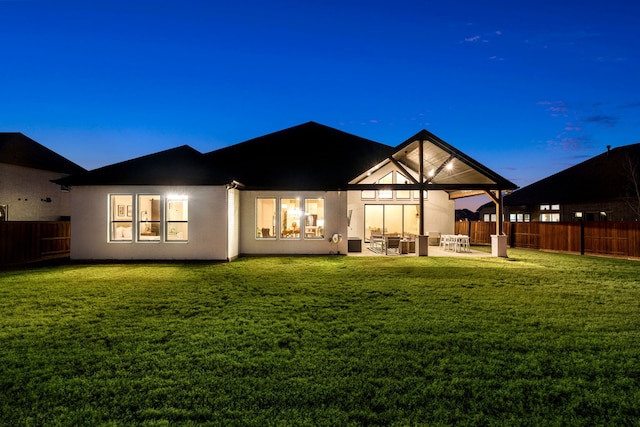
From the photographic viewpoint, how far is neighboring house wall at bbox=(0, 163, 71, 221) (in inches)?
800

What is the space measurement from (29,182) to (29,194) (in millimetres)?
761

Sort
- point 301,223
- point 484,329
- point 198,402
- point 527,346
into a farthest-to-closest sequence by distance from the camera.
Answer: point 301,223, point 484,329, point 527,346, point 198,402

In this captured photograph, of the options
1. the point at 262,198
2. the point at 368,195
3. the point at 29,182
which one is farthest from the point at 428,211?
the point at 29,182

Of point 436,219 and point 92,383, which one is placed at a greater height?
point 436,219

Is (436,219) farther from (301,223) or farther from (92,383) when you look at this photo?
(92,383)

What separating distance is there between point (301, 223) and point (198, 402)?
39.5 feet

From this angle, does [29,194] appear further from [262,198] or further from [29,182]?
[262,198]

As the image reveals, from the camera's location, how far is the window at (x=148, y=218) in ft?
43.8

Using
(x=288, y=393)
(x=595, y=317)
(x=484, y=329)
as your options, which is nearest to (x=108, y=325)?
(x=288, y=393)

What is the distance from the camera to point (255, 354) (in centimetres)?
444

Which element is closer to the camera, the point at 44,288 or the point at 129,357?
the point at 129,357

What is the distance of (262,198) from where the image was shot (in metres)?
15.2

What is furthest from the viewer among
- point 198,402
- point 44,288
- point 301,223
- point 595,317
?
point 301,223

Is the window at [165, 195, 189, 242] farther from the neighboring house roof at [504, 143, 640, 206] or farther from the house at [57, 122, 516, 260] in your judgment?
the neighboring house roof at [504, 143, 640, 206]
